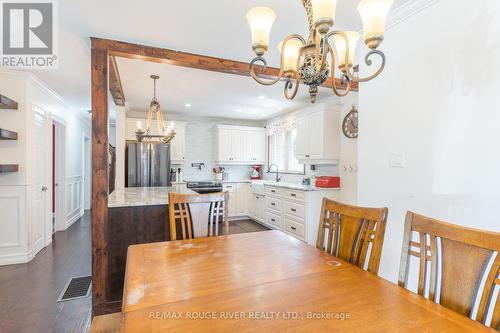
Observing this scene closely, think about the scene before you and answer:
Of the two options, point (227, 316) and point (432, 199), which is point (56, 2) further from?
point (432, 199)

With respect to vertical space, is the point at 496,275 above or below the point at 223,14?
below

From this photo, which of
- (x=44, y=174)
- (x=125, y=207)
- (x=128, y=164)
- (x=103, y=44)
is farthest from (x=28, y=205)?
(x=103, y=44)

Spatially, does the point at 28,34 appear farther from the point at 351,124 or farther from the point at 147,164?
the point at 351,124

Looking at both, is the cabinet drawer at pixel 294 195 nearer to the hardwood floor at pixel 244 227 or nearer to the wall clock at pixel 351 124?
the hardwood floor at pixel 244 227

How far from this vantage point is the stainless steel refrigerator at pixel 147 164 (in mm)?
4420

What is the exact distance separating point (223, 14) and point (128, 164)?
3252mm

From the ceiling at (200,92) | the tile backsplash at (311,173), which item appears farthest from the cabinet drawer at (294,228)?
the ceiling at (200,92)

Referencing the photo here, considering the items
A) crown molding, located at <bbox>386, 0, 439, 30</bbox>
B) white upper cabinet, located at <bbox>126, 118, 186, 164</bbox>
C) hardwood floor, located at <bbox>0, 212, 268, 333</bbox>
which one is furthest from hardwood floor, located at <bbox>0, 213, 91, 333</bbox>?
crown molding, located at <bbox>386, 0, 439, 30</bbox>

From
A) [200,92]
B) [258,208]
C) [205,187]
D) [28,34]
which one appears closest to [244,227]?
[258,208]

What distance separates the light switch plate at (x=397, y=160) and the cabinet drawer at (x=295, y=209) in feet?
6.69

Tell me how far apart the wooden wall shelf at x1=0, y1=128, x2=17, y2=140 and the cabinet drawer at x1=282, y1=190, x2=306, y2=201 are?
12.6ft

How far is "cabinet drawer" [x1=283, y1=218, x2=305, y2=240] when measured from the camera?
13.3 ft

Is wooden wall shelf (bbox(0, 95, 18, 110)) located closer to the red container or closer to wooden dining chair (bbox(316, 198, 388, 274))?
wooden dining chair (bbox(316, 198, 388, 274))

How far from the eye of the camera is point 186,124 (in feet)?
18.7
